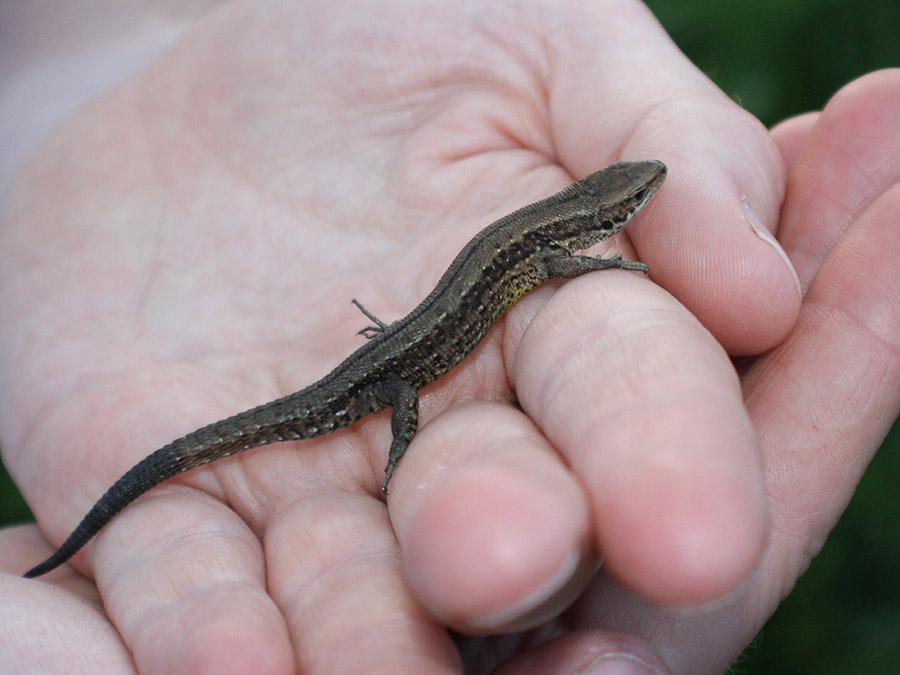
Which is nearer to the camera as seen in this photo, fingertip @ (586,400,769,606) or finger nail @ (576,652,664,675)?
fingertip @ (586,400,769,606)

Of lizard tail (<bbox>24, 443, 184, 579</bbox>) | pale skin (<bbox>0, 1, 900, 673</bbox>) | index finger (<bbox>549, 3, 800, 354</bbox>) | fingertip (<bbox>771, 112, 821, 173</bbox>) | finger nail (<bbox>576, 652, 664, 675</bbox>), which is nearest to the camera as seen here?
pale skin (<bbox>0, 1, 900, 673</bbox>)

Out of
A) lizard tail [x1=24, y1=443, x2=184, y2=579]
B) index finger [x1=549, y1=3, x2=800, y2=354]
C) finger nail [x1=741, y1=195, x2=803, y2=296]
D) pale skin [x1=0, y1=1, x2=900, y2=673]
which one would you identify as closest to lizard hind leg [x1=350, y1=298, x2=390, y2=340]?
pale skin [x1=0, y1=1, x2=900, y2=673]

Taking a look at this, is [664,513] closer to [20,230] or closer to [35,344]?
[35,344]

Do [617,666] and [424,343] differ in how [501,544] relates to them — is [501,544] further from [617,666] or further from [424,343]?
[424,343]

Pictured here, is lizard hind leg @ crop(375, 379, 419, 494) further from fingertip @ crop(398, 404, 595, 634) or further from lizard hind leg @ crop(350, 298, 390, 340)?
fingertip @ crop(398, 404, 595, 634)

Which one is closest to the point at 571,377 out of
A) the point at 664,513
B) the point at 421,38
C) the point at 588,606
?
the point at 664,513

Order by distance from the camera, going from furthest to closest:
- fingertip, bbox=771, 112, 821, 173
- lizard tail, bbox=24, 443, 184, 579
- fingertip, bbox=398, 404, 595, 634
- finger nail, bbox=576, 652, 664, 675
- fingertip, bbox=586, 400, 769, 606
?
fingertip, bbox=771, 112, 821, 173 < lizard tail, bbox=24, 443, 184, 579 < finger nail, bbox=576, 652, 664, 675 < fingertip, bbox=398, 404, 595, 634 < fingertip, bbox=586, 400, 769, 606

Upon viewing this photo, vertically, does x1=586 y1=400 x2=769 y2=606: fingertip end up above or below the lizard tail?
above

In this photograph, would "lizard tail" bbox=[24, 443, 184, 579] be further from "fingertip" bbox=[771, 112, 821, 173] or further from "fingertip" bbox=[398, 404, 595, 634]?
"fingertip" bbox=[771, 112, 821, 173]

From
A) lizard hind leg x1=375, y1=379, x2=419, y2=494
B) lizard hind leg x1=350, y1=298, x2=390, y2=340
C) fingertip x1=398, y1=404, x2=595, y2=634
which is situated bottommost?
lizard hind leg x1=375, y1=379, x2=419, y2=494
